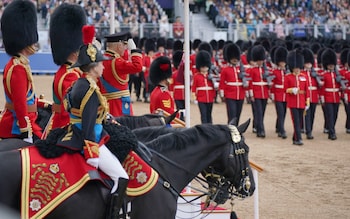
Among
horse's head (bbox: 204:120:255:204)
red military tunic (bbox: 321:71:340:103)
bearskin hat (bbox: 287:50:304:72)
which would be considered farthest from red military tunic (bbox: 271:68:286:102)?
horse's head (bbox: 204:120:255:204)

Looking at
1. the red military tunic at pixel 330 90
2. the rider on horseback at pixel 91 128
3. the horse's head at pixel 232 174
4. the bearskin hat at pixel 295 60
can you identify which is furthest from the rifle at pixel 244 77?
the rider on horseback at pixel 91 128

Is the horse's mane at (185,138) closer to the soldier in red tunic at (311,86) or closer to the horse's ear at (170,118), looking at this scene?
the horse's ear at (170,118)

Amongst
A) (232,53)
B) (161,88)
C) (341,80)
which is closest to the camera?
(161,88)

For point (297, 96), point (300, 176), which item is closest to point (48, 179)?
point (300, 176)

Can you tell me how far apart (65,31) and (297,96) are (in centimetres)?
676

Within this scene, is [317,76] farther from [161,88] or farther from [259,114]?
[161,88]

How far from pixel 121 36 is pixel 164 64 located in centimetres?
164

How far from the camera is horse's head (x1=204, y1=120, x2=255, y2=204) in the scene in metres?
5.28

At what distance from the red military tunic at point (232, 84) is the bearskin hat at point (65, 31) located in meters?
6.62

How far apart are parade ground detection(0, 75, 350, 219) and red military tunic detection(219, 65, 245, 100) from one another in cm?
72

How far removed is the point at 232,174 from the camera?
5301mm

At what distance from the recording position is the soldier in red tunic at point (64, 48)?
588cm

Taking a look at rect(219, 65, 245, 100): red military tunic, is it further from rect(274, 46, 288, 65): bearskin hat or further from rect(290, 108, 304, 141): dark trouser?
rect(274, 46, 288, 65): bearskin hat

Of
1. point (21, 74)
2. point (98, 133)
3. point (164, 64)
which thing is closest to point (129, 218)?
point (98, 133)
